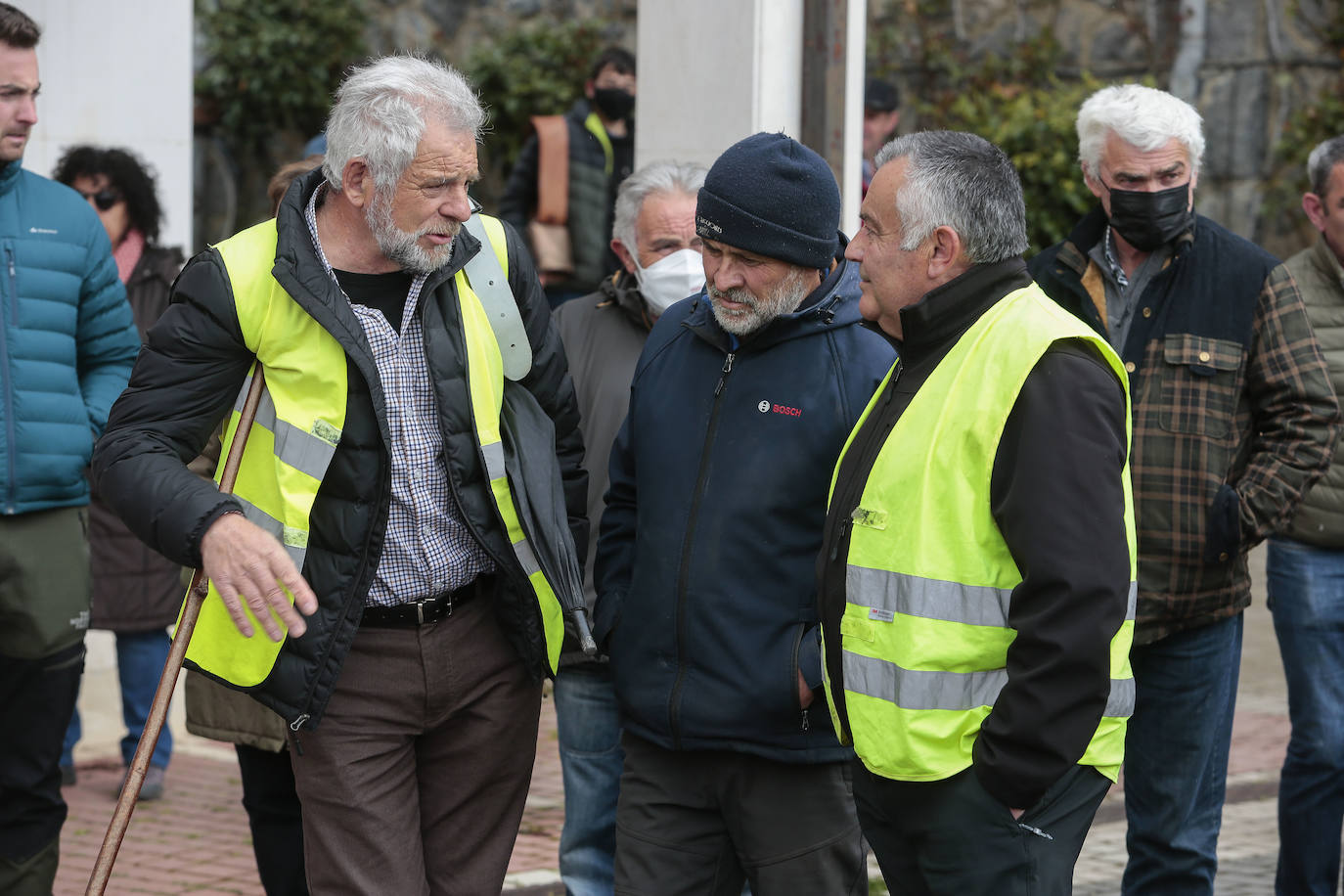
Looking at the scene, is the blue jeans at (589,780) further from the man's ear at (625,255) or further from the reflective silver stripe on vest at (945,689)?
the reflective silver stripe on vest at (945,689)

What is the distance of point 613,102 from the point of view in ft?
26.0

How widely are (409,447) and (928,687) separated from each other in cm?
118

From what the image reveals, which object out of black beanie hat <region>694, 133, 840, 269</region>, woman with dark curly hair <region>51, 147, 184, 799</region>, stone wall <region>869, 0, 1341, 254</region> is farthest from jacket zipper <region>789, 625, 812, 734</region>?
stone wall <region>869, 0, 1341, 254</region>

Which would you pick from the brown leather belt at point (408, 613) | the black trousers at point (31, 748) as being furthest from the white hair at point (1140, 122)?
the black trousers at point (31, 748)

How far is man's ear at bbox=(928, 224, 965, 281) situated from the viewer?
299 centimetres

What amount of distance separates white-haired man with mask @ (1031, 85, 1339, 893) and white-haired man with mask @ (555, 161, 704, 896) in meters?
1.03

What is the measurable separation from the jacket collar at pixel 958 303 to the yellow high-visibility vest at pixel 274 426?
0.95m

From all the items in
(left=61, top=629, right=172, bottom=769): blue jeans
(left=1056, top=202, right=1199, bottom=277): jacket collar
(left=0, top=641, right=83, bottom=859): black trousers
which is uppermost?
(left=1056, top=202, right=1199, bottom=277): jacket collar

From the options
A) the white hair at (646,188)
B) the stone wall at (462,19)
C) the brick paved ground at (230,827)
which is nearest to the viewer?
the white hair at (646,188)

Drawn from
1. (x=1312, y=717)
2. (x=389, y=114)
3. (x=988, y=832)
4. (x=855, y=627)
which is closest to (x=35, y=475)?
(x=389, y=114)

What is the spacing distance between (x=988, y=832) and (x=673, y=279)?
180 cm

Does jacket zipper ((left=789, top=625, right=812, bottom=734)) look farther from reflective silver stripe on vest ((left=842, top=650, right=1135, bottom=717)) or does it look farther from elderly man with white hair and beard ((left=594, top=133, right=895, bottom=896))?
reflective silver stripe on vest ((left=842, top=650, right=1135, bottom=717))

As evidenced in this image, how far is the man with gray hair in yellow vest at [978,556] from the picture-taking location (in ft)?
9.00

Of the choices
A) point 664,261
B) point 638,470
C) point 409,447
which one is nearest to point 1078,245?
point 664,261
